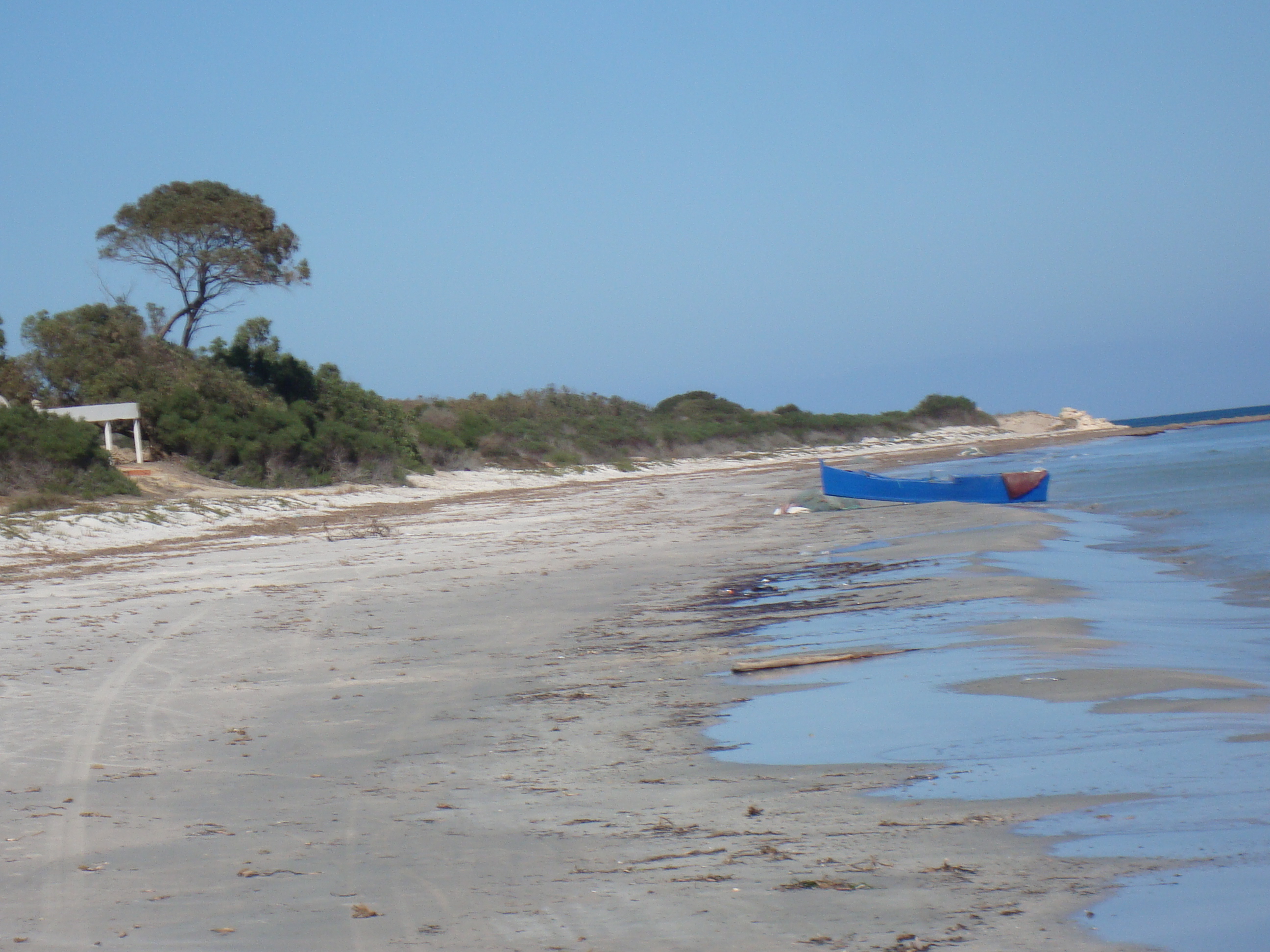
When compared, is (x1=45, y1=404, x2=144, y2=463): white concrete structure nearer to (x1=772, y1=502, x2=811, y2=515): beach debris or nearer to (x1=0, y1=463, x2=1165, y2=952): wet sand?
(x1=772, y1=502, x2=811, y2=515): beach debris

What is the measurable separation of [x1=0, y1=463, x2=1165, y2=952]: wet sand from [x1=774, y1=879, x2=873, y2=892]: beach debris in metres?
0.01

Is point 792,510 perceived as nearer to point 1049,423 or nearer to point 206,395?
point 206,395

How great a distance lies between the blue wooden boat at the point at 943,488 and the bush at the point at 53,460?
15992mm

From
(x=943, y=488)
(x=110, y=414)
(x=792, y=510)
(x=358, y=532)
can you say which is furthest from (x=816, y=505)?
(x=110, y=414)

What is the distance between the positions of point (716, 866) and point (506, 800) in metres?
1.38

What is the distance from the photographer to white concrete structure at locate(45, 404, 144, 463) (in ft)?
98.2

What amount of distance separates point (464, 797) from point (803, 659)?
340 cm

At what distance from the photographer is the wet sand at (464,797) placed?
12.0 ft

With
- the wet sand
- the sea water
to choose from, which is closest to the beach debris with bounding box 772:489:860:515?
the sea water

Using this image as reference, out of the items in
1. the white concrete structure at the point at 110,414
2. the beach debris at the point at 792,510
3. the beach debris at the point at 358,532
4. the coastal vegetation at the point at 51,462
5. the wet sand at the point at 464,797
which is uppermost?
the white concrete structure at the point at 110,414

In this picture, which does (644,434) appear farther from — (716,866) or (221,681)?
(716,866)

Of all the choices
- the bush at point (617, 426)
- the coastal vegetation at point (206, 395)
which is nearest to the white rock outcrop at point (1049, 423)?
the bush at point (617, 426)

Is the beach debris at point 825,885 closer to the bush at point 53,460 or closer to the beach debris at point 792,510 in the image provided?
the beach debris at point 792,510

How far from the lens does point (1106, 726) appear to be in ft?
18.6
